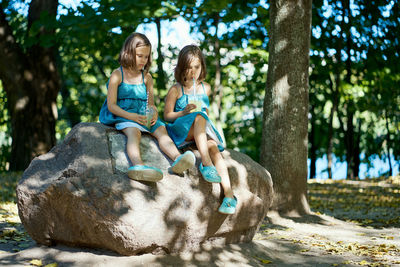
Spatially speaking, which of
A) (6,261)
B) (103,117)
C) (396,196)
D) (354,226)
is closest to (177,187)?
(103,117)

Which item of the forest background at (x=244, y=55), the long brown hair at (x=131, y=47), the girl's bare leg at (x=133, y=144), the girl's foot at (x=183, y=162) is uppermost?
the forest background at (x=244, y=55)

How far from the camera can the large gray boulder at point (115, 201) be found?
13.7ft

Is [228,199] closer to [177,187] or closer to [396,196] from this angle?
[177,187]

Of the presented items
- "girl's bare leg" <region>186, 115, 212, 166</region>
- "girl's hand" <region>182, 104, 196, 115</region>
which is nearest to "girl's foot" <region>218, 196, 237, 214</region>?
"girl's bare leg" <region>186, 115, 212, 166</region>

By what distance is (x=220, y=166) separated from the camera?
4770 mm

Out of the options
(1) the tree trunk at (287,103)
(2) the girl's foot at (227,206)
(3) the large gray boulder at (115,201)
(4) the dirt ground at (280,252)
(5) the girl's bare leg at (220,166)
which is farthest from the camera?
(1) the tree trunk at (287,103)

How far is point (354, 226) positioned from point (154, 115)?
13.1 ft

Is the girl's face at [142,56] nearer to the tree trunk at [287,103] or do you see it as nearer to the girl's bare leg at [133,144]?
the girl's bare leg at [133,144]

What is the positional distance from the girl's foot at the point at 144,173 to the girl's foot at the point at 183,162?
0.21 metres

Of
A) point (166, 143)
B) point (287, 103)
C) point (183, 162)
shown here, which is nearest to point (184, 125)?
point (166, 143)

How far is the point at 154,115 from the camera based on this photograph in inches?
192

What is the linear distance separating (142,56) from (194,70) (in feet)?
2.03

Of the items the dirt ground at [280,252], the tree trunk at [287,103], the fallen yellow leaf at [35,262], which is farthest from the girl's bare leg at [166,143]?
the tree trunk at [287,103]

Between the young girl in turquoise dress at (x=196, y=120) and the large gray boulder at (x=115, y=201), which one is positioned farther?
the young girl in turquoise dress at (x=196, y=120)
